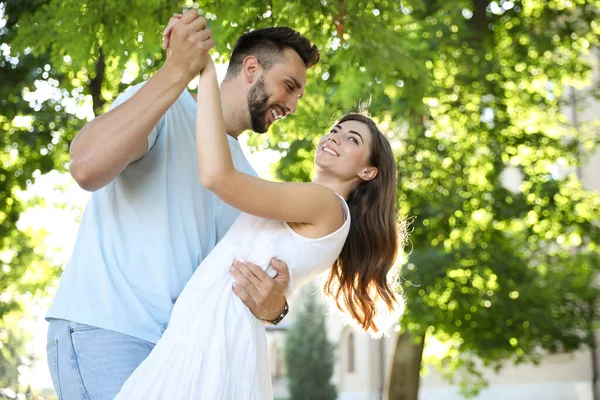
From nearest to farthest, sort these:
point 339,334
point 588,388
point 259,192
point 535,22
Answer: point 259,192, point 535,22, point 588,388, point 339,334

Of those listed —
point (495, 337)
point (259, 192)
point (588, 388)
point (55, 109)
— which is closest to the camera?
point (259, 192)

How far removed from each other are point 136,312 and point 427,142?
10.9 metres

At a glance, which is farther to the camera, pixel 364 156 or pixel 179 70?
pixel 364 156

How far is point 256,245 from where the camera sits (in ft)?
9.94

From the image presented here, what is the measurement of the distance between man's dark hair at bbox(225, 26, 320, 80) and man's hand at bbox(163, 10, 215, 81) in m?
0.75

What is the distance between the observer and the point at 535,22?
14555 mm

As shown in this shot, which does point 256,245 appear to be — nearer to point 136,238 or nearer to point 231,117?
point 136,238

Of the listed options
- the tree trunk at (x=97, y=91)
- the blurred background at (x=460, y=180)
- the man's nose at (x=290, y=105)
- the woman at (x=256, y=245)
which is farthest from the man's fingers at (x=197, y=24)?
the tree trunk at (x=97, y=91)

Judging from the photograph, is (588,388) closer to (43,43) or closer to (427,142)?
(427,142)

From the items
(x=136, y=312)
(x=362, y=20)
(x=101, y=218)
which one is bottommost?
(x=136, y=312)

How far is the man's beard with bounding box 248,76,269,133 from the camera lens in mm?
3416

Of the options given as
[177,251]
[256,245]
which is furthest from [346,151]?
[177,251]

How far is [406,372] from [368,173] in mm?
10800

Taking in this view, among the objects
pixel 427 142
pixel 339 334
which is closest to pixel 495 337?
pixel 427 142
